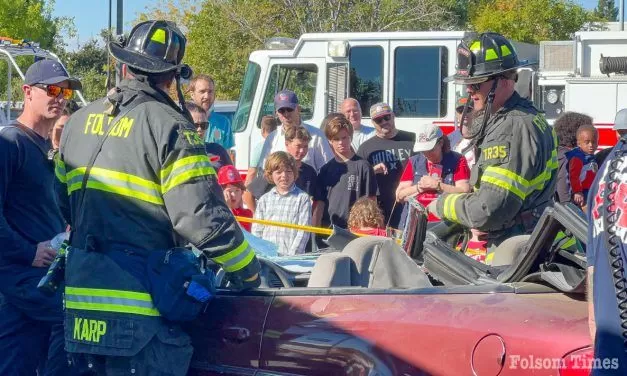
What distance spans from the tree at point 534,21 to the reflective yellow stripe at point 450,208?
2443cm

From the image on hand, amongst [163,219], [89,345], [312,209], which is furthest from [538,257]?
[312,209]

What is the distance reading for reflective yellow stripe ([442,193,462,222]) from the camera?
4.52m

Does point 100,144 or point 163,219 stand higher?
point 100,144

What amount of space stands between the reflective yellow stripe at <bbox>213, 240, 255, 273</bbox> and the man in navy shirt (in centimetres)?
143

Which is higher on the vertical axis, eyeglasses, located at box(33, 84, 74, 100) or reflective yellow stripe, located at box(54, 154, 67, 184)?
eyeglasses, located at box(33, 84, 74, 100)

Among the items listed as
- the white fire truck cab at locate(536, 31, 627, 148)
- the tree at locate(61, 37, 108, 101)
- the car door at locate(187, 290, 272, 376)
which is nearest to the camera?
the car door at locate(187, 290, 272, 376)

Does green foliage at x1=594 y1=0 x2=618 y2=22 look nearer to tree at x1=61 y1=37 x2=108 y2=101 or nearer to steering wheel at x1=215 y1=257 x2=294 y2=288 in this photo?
tree at x1=61 y1=37 x2=108 y2=101

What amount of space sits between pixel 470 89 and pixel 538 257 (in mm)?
1433

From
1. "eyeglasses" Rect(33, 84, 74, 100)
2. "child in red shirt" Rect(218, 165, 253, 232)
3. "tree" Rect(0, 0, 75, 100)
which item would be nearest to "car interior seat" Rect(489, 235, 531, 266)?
"eyeglasses" Rect(33, 84, 74, 100)

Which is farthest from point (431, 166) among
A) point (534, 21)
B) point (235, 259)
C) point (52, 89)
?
point (534, 21)

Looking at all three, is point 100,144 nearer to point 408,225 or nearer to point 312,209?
point 408,225

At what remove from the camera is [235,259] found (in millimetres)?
3691

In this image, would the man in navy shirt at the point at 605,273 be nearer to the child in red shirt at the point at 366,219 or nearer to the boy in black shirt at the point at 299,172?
the child in red shirt at the point at 366,219

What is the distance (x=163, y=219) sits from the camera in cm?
377
